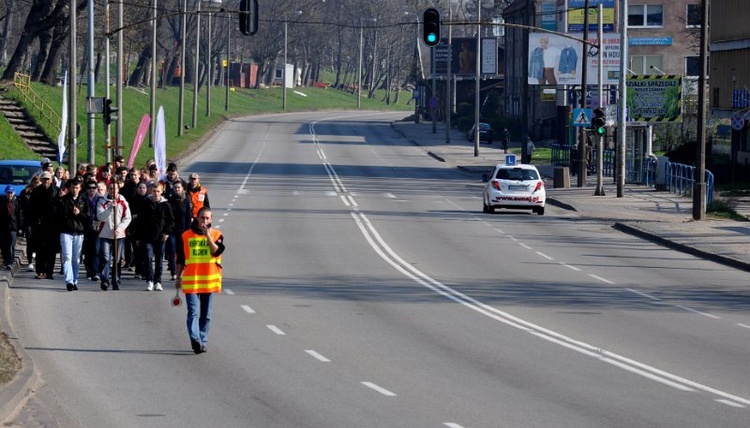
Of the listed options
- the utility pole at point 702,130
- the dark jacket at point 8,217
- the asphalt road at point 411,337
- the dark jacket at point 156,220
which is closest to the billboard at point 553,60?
the utility pole at point 702,130

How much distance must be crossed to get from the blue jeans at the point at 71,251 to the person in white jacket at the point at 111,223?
39 centimetres

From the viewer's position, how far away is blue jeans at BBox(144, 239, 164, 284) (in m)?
21.2

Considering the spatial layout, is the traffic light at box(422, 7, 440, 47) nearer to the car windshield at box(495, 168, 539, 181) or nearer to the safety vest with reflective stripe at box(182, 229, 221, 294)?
the car windshield at box(495, 168, 539, 181)

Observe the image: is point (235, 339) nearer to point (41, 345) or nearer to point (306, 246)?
point (41, 345)

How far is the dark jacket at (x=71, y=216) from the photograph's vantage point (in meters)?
21.7

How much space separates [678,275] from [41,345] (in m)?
13.8

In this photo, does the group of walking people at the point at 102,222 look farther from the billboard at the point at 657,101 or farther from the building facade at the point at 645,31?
the building facade at the point at 645,31

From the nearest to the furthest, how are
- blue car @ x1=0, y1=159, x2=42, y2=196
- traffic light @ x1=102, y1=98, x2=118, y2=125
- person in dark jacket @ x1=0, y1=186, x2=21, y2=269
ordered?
person in dark jacket @ x1=0, y1=186, x2=21, y2=269, blue car @ x1=0, y1=159, x2=42, y2=196, traffic light @ x1=102, y1=98, x2=118, y2=125

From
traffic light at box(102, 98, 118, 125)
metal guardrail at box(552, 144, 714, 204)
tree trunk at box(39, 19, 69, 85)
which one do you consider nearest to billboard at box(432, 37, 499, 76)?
metal guardrail at box(552, 144, 714, 204)

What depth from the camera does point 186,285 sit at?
15.1 metres

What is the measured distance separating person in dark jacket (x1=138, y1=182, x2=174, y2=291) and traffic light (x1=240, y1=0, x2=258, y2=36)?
575 inches

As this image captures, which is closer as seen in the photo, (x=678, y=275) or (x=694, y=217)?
(x=678, y=275)

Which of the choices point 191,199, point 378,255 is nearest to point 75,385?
point 191,199

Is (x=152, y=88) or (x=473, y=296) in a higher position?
(x=152, y=88)
